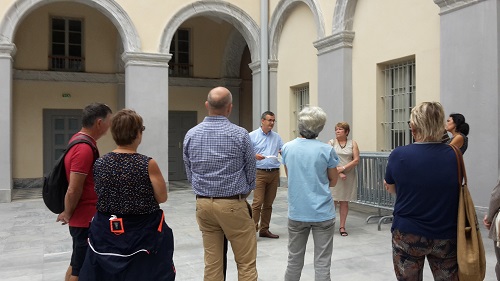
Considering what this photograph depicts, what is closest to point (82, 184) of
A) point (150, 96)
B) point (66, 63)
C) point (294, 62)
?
point (150, 96)

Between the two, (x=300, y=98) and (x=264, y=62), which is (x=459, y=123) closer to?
(x=300, y=98)

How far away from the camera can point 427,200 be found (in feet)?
9.34

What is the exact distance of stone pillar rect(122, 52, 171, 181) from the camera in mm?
11898

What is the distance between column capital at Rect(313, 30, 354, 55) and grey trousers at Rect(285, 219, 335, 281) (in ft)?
22.2

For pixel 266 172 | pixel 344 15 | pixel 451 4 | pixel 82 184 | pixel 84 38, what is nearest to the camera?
pixel 82 184

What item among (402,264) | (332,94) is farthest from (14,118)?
(402,264)

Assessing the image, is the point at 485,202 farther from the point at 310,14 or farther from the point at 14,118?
the point at 14,118

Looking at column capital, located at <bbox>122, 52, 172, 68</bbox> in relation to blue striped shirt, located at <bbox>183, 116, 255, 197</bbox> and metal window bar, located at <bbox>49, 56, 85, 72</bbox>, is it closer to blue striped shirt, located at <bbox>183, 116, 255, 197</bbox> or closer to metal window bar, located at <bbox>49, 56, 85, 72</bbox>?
metal window bar, located at <bbox>49, 56, 85, 72</bbox>

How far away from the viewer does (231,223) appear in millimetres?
3525

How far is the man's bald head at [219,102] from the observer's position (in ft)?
11.8

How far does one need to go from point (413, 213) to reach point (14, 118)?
45.6 ft

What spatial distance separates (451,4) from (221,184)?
553 cm

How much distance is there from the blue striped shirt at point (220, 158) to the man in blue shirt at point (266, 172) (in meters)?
2.76

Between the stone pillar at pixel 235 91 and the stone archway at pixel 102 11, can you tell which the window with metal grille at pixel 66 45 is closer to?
the stone archway at pixel 102 11
